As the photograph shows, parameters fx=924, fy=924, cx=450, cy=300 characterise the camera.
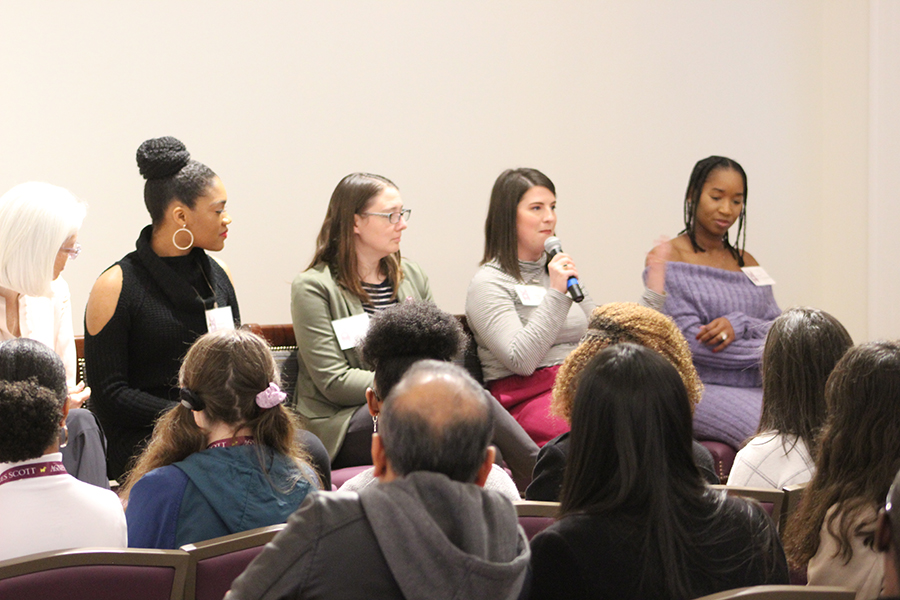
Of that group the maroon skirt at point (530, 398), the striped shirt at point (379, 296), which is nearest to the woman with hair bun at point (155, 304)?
the striped shirt at point (379, 296)

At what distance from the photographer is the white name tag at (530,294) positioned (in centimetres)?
377

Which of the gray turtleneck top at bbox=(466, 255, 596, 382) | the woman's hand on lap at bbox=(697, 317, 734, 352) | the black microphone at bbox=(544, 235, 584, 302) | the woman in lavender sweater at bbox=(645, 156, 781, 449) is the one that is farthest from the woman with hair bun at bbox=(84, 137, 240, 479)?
the woman's hand on lap at bbox=(697, 317, 734, 352)

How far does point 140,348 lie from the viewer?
315 cm

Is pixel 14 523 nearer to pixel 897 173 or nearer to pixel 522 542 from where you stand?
pixel 522 542

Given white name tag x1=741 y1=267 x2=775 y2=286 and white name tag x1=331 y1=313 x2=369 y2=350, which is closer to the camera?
white name tag x1=331 y1=313 x2=369 y2=350

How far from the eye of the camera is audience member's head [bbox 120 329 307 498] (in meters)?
2.00

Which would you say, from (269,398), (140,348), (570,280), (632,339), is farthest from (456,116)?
(269,398)

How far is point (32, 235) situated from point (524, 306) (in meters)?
1.86

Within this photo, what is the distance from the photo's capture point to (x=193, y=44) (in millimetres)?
4270

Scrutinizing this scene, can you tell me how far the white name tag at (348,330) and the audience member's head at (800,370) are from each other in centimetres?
160

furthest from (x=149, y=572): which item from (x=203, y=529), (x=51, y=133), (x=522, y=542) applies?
(x=51, y=133)

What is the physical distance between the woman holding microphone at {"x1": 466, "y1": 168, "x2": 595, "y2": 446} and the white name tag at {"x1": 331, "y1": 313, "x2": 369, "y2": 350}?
0.52 meters

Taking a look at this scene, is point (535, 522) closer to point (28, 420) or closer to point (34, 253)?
point (28, 420)

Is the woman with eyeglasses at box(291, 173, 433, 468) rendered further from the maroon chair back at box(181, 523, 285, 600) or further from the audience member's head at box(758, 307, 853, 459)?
the maroon chair back at box(181, 523, 285, 600)
